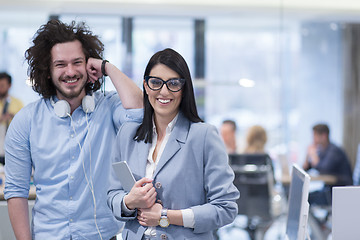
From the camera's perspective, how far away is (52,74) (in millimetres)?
2189

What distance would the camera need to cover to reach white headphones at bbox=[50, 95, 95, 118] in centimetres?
218

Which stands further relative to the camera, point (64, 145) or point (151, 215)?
point (64, 145)

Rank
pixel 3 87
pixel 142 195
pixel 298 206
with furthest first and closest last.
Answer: pixel 3 87 → pixel 298 206 → pixel 142 195

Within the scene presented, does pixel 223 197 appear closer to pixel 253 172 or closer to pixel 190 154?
pixel 190 154

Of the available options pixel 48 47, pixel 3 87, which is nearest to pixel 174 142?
pixel 48 47

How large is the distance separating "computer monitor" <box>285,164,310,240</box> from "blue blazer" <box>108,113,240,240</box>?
0.36 m

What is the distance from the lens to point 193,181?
184 centimetres

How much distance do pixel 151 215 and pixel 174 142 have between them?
28 cm

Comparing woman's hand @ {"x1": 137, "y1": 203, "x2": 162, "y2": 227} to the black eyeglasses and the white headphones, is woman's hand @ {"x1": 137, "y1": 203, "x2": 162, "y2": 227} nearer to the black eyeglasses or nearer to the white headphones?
the black eyeglasses

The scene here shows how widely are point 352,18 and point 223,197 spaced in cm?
552

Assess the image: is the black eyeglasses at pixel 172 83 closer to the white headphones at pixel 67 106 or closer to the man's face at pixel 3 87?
the white headphones at pixel 67 106

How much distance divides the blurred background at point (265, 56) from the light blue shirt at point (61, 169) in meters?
4.21

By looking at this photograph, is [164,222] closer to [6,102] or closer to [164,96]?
[164,96]

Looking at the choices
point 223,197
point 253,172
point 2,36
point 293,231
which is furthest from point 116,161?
point 2,36
